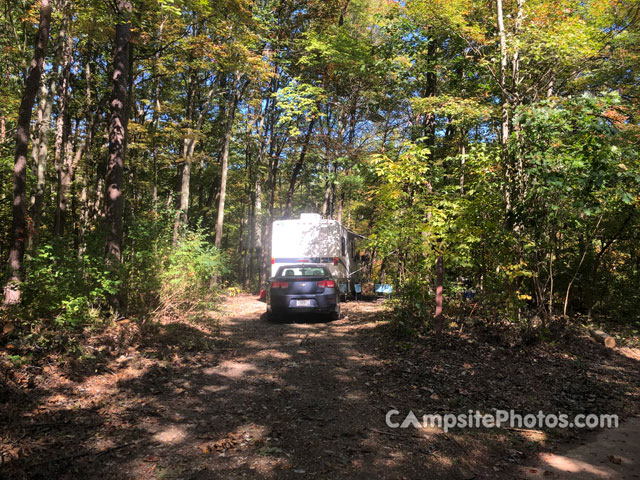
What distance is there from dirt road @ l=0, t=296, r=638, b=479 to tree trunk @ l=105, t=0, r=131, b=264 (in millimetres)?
2442

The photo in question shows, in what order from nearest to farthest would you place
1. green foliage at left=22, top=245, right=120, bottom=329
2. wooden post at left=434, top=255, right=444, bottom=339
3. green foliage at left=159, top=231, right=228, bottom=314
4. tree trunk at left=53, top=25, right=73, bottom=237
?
green foliage at left=22, top=245, right=120, bottom=329 < wooden post at left=434, top=255, right=444, bottom=339 < green foliage at left=159, top=231, right=228, bottom=314 < tree trunk at left=53, top=25, right=73, bottom=237

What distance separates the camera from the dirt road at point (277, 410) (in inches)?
129

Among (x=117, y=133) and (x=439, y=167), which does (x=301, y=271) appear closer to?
(x=439, y=167)

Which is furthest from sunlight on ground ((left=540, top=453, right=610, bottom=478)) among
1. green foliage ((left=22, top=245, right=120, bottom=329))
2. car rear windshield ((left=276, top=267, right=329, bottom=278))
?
car rear windshield ((left=276, top=267, right=329, bottom=278))

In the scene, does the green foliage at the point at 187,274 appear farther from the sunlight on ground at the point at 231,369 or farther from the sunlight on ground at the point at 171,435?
the sunlight on ground at the point at 171,435

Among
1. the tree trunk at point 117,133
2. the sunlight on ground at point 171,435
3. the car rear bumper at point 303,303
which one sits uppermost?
the tree trunk at point 117,133

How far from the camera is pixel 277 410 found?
4508mm

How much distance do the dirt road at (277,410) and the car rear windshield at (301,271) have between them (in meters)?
3.33

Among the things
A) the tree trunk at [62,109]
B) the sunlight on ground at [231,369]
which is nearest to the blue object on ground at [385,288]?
the sunlight on ground at [231,369]

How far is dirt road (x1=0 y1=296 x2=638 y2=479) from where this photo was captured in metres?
3.29

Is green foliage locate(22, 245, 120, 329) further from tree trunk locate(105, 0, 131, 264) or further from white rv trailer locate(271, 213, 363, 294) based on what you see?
white rv trailer locate(271, 213, 363, 294)

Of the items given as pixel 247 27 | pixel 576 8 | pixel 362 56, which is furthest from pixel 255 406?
pixel 362 56

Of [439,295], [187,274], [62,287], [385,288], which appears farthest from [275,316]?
[62,287]

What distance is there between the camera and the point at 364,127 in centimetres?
2611
